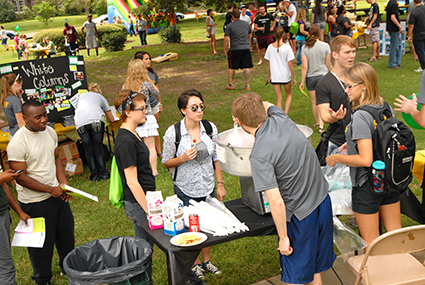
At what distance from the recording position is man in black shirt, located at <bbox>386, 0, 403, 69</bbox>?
1230cm

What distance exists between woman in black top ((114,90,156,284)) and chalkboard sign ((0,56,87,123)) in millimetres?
4421

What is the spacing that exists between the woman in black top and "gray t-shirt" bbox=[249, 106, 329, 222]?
1.13 m

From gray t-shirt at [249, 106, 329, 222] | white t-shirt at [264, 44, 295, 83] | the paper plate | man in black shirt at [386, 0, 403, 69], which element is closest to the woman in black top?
the paper plate

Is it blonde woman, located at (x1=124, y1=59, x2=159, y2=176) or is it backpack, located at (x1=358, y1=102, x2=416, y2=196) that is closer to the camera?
backpack, located at (x1=358, y1=102, x2=416, y2=196)

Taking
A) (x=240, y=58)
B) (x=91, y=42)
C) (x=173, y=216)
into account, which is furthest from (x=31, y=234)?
(x=91, y=42)

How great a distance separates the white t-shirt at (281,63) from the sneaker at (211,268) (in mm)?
5191

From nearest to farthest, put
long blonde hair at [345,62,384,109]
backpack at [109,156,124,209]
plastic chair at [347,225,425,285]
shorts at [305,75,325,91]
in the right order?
plastic chair at [347,225,425,285] < long blonde hair at [345,62,384,109] < backpack at [109,156,124,209] < shorts at [305,75,325,91]

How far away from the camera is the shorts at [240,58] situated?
11688mm

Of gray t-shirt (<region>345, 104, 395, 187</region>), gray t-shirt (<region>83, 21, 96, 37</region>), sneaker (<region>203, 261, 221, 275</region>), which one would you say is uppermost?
gray t-shirt (<region>83, 21, 96, 37</region>)

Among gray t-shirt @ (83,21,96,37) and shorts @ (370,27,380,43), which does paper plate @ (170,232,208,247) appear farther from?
gray t-shirt @ (83,21,96,37)

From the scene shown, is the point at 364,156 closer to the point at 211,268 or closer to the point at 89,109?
the point at 211,268

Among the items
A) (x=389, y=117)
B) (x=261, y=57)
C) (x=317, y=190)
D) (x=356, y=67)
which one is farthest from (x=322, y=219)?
(x=261, y=57)

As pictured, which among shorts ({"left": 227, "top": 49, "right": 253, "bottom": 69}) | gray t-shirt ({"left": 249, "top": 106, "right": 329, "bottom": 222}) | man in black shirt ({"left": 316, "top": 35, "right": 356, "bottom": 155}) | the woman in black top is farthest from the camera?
shorts ({"left": 227, "top": 49, "right": 253, "bottom": 69})

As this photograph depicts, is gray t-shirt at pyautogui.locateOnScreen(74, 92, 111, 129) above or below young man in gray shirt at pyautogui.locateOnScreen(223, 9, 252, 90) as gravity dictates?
below
